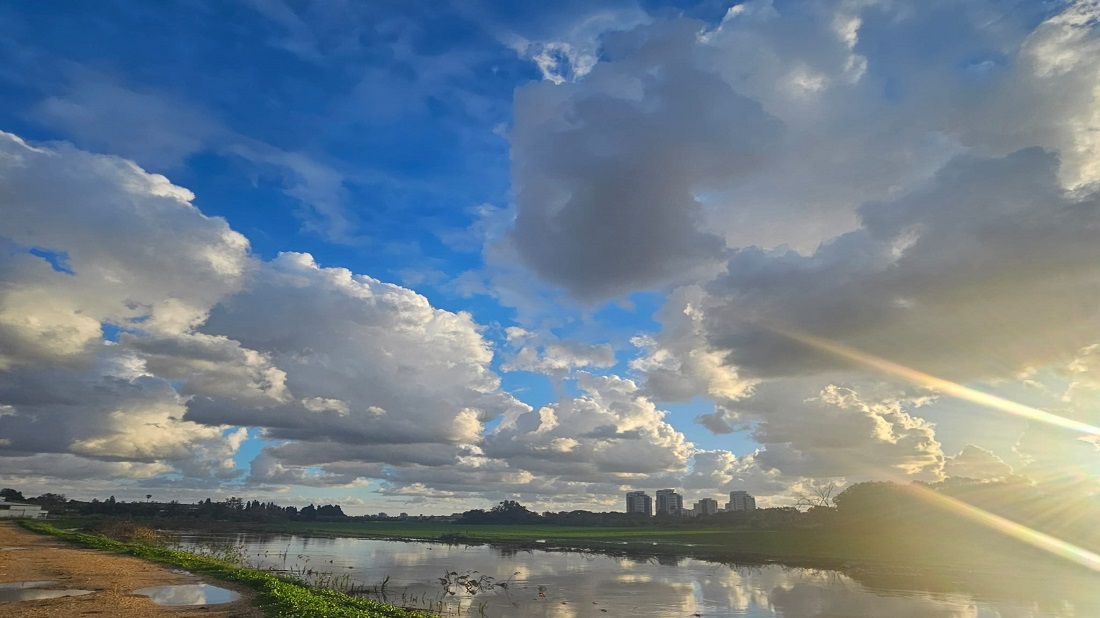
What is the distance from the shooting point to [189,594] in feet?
109

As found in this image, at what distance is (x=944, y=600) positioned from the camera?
4231cm

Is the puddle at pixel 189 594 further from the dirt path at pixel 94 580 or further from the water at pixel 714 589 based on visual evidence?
the water at pixel 714 589

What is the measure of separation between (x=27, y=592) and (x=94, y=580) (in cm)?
561

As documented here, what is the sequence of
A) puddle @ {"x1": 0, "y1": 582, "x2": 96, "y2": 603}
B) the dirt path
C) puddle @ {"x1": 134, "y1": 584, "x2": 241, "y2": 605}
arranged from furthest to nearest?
1. puddle @ {"x1": 134, "y1": 584, "x2": 241, "y2": 605}
2. puddle @ {"x1": 0, "y1": 582, "x2": 96, "y2": 603}
3. the dirt path

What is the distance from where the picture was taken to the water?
37.7 metres

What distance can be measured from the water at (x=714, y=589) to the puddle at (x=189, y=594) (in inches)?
426

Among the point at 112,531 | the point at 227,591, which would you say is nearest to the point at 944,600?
the point at 227,591

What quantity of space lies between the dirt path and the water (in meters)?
12.3

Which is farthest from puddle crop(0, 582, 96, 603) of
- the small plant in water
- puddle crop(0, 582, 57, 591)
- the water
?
the small plant in water

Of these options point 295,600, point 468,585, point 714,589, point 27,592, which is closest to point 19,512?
point 27,592

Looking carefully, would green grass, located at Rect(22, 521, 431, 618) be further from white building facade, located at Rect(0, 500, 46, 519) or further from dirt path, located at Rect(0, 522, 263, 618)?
white building facade, located at Rect(0, 500, 46, 519)

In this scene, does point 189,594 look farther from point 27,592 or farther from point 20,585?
point 20,585

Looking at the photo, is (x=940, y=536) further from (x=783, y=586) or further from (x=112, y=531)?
(x=112, y=531)

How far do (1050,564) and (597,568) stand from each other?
57.4 meters
